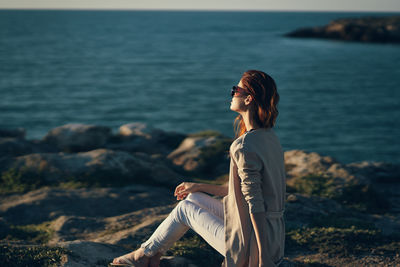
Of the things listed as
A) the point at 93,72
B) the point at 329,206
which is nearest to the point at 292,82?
the point at 93,72

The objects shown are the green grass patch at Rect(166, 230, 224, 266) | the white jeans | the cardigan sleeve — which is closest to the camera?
the cardigan sleeve

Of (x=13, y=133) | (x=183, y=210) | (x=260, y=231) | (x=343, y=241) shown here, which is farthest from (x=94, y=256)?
(x=13, y=133)

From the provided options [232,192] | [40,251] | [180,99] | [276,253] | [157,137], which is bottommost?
[180,99]

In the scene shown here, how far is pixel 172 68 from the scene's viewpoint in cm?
6278

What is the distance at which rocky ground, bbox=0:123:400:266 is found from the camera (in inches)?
218

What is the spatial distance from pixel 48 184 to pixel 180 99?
1238 inches

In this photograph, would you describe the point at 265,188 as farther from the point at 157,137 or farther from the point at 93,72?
the point at 93,72

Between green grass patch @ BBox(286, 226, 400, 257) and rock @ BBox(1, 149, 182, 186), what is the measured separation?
4796mm

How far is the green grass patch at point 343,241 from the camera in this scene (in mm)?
5938

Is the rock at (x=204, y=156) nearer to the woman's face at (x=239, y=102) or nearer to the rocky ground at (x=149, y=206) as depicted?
the rocky ground at (x=149, y=206)

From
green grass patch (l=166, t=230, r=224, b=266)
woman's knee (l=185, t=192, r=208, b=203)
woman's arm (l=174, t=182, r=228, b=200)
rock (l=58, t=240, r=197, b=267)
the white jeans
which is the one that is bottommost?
green grass patch (l=166, t=230, r=224, b=266)

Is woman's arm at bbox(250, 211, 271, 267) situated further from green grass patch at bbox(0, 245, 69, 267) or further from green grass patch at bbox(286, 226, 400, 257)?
green grass patch at bbox(286, 226, 400, 257)

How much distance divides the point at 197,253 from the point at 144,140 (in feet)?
35.8

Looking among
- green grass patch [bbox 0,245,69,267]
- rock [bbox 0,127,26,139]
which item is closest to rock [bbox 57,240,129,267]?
green grass patch [bbox 0,245,69,267]
